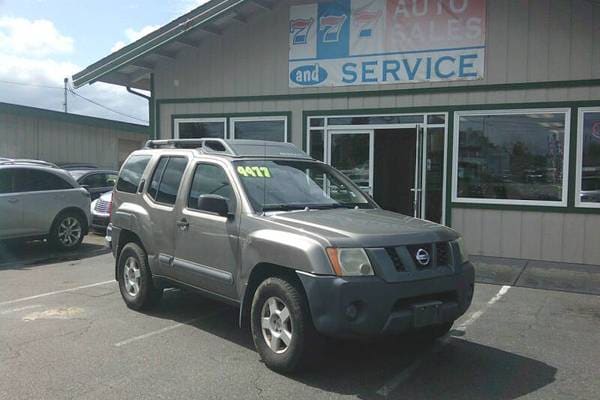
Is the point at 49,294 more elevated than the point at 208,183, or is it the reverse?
the point at 208,183

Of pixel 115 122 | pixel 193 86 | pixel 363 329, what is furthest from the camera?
pixel 115 122

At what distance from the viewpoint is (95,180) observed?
1519 cm

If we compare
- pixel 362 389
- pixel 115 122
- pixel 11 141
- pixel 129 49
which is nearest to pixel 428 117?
pixel 129 49

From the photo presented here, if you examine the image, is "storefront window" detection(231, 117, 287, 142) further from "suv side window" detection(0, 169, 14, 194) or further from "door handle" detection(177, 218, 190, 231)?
"door handle" detection(177, 218, 190, 231)

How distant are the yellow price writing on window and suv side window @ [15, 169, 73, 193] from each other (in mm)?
6820

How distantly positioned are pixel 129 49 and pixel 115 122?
1308 cm

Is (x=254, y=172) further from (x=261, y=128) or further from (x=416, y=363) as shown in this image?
(x=261, y=128)

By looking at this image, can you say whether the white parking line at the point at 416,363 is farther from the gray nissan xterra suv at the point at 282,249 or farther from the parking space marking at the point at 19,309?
the parking space marking at the point at 19,309

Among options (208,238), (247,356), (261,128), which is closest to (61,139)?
(261,128)

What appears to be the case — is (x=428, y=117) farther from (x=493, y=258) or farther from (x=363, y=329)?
(x=363, y=329)

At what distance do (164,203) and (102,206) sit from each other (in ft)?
24.4

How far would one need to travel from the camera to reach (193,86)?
12391 millimetres

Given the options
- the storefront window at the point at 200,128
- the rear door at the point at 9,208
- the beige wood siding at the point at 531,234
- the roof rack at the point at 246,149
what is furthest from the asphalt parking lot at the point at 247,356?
the storefront window at the point at 200,128

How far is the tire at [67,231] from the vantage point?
11.1 meters
